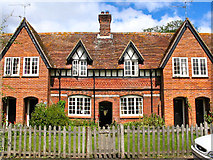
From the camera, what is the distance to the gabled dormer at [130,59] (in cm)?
1745

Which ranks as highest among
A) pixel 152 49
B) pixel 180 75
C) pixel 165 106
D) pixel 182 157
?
pixel 152 49

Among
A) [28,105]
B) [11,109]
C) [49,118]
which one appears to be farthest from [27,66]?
[49,118]

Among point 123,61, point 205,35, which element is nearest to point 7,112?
point 123,61

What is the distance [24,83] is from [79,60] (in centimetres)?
556

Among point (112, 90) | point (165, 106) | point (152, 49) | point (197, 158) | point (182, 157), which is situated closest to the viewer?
point (197, 158)

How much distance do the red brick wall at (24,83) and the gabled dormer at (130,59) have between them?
7420 mm

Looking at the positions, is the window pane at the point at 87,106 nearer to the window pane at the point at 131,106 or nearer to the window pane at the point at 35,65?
the window pane at the point at 131,106

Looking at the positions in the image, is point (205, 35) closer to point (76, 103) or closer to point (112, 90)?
point (112, 90)

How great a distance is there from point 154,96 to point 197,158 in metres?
10.6

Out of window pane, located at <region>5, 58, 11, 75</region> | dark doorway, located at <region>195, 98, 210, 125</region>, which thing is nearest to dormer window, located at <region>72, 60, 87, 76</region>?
window pane, located at <region>5, 58, 11, 75</region>

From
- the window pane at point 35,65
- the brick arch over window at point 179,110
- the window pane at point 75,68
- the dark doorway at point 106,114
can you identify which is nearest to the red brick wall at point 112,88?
the window pane at point 75,68

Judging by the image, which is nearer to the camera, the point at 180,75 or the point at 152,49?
the point at 180,75

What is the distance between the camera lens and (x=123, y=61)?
17.8 metres

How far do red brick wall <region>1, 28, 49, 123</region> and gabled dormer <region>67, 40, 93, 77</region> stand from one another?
260 cm
